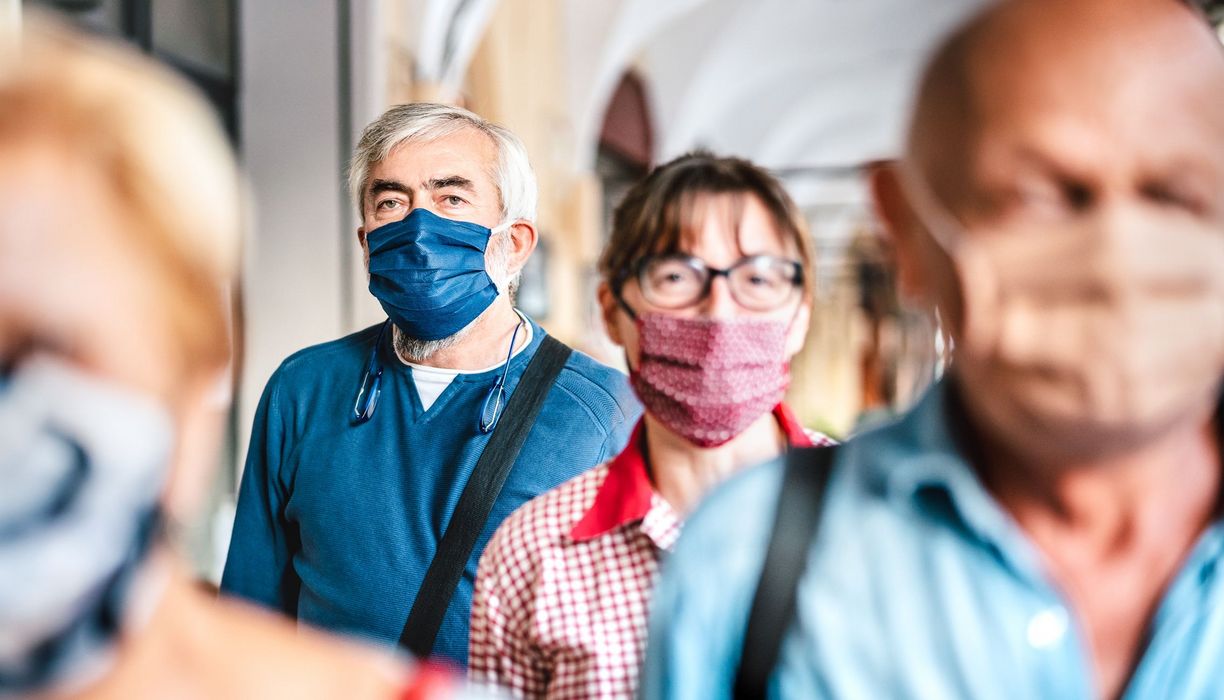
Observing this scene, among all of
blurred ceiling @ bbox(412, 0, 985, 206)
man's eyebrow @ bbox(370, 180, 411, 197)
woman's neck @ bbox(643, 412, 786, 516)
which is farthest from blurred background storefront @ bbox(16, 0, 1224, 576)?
man's eyebrow @ bbox(370, 180, 411, 197)

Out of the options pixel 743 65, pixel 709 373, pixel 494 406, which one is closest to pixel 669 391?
pixel 709 373

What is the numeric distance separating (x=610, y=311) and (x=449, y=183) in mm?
450

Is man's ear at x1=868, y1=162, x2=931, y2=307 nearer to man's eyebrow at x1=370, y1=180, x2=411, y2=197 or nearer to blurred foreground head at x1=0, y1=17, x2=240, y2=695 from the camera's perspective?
blurred foreground head at x1=0, y1=17, x2=240, y2=695

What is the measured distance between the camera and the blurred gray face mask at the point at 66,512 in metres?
0.77

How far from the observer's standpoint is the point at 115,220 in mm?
797

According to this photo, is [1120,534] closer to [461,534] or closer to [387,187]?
[461,534]

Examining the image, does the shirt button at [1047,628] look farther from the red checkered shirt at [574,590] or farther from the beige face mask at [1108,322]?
the red checkered shirt at [574,590]

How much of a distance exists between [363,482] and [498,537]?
1.51 feet

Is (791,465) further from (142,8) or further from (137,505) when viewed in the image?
(142,8)

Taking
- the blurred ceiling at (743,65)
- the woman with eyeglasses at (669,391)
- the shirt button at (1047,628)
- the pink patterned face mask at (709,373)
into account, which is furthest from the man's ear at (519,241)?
the blurred ceiling at (743,65)

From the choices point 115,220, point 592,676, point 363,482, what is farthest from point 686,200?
point 115,220

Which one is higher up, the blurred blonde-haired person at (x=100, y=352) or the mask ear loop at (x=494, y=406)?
the blurred blonde-haired person at (x=100, y=352)

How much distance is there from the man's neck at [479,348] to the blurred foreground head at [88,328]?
4.21 feet

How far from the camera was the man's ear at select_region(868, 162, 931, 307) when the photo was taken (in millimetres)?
910
